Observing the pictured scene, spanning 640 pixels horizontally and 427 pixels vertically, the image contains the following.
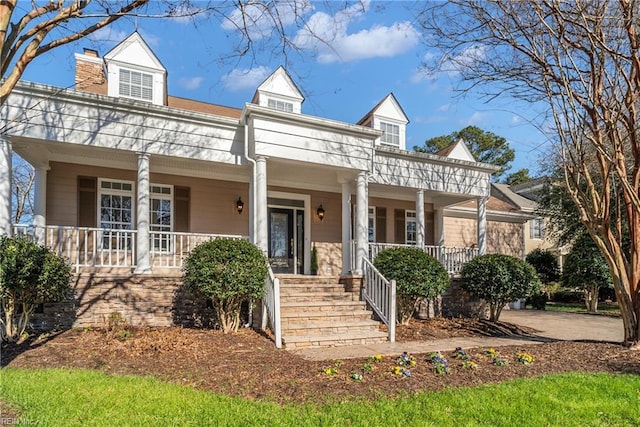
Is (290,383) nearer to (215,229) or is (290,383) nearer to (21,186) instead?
(215,229)

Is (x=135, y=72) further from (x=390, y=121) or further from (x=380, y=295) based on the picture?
(x=380, y=295)

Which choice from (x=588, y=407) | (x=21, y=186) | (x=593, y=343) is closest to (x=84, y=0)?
(x=588, y=407)

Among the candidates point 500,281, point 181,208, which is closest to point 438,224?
point 500,281

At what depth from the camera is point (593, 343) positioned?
7207 millimetres

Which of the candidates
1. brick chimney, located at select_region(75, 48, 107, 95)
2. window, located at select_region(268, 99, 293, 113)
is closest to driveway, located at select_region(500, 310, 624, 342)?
window, located at select_region(268, 99, 293, 113)

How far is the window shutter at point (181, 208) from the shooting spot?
33.8ft

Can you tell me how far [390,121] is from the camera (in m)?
13.2

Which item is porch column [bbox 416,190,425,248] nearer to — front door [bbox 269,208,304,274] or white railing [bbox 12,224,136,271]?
front door [bbox 269,208,304,274]

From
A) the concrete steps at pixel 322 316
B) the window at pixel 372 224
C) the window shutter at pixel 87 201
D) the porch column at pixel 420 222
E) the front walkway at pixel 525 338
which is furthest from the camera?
the window at pixel 372 224

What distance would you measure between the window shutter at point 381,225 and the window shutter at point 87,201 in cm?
775

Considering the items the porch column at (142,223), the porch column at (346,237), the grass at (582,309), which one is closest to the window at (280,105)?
the porch column at (346,237)

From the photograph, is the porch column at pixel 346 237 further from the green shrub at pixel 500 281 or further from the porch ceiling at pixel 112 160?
the green shrub at pixel 500 281

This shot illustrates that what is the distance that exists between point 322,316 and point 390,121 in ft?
24.6

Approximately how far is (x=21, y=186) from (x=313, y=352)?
72.4ft
